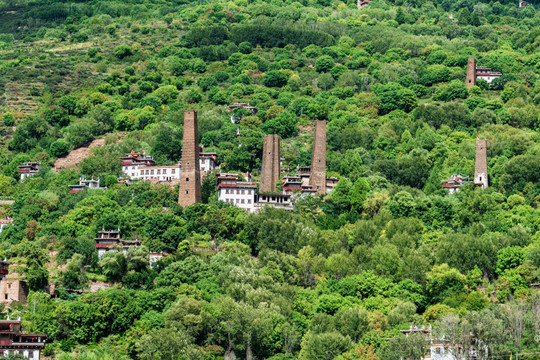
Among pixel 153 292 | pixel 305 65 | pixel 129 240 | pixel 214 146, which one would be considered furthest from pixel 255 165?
pixel 305 65

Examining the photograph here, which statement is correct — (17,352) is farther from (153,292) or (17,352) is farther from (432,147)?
(432,147)

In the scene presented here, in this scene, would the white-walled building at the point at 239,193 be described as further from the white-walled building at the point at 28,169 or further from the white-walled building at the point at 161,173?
the white-walled building at the point at 28,169

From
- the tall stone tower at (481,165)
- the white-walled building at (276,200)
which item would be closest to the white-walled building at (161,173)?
the white-walled building at (276,200)

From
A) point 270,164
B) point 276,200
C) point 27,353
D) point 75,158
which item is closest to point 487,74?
point 270,164

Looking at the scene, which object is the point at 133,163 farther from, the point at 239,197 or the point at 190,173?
the point at 239,197

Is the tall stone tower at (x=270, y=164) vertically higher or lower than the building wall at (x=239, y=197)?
higher
